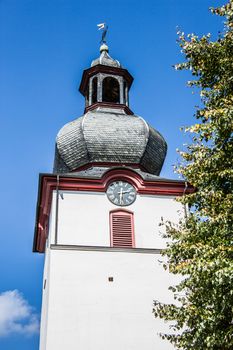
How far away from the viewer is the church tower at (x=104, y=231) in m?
18.1

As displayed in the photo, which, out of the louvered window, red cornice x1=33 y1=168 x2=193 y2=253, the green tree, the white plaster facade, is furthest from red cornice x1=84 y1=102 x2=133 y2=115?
the green tree

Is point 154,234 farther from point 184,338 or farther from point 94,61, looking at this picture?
point 94,61

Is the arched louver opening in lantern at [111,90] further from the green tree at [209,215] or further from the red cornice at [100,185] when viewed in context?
the green tree at [209,215]

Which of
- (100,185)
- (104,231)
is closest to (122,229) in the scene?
(104,231)

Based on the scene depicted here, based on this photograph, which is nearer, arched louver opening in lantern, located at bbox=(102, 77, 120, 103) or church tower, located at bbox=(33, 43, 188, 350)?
church tower, located at bbox=(33, 43, 188, 350)

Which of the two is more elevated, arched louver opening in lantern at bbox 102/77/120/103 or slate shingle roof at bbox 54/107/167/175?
arched louver opening in lantern at bbox 102/77/120/103

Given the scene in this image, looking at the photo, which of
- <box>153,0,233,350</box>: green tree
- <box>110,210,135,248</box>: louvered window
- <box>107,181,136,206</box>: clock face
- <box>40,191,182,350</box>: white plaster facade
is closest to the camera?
<box>153,0,233,350</box>: green tree

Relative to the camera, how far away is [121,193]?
21734 millimetres

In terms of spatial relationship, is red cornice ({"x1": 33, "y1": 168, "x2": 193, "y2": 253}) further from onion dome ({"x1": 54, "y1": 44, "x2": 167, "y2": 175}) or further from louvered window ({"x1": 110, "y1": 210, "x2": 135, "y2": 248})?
onion dome ({"x1": 54, "y1": 44, "x2": 167, "y2": 175})

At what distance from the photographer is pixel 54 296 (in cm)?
1839

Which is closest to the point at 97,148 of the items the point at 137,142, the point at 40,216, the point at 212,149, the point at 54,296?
the point at 137,142

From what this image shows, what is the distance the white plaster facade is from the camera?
17.9 m

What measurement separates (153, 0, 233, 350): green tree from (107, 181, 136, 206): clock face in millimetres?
8358

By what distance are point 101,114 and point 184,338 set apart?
1442 cm
